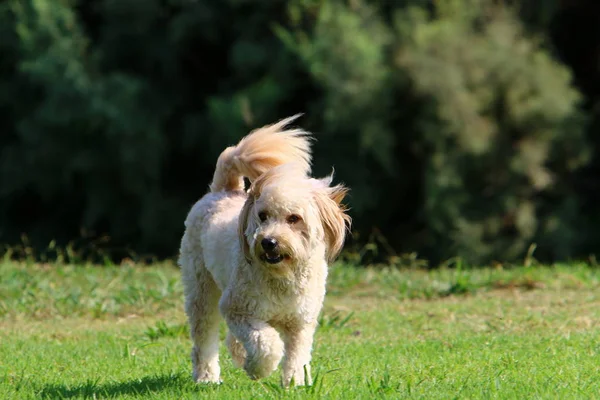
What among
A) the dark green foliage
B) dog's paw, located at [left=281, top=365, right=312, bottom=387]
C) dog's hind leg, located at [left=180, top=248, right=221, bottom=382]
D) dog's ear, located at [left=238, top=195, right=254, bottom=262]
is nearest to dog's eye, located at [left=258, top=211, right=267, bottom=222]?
dog's ear, located at [left=238, top=195, right=254, bottom=262]

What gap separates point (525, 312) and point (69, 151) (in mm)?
9754

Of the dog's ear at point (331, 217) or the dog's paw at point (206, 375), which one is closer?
the dog's ear at point (331, 217)

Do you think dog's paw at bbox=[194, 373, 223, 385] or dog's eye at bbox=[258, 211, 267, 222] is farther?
dog's paw at bbox=[194, 373, 223, 385]

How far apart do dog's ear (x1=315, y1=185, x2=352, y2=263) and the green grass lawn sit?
0.76m

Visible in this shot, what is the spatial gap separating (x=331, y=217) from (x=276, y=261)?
1.43ft

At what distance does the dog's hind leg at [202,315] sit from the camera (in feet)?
19.9

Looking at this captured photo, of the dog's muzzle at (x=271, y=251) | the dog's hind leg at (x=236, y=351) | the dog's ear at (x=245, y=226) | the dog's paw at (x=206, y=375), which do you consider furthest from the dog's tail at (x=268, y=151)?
the dog's paw at (x=206, y=375)

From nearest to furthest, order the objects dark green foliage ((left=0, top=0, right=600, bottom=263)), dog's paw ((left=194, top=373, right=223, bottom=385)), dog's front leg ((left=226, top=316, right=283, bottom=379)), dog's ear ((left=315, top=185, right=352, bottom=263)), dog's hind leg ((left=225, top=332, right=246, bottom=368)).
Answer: dog's front leg ((left=226, top=316, right=283, bottom=379))
dog's ear ((left=315, top=185, right=352, bottom=263))
dog's paw ((left=194, top=373, right=223, bottom=385))
dog's hind leg ((left=225, top=332, right=246, bottom=368))
dark green foliage ((left=0, top=0, right=600, bottom=263))

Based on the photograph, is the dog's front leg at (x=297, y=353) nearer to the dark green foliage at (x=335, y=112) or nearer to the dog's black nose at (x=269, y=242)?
the dog's black nose at (x=269, y=242)

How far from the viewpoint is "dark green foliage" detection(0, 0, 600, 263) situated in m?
15.2

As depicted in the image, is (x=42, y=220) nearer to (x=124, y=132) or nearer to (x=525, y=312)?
(x=124, y=132)

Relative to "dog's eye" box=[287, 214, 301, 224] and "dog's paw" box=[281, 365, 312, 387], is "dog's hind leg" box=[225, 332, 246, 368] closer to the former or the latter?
"dog's paw" box=[281, 365, 312, 387]


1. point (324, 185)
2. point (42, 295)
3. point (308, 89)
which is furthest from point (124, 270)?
point (308, 89)

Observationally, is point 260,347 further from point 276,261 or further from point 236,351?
point 236,351
